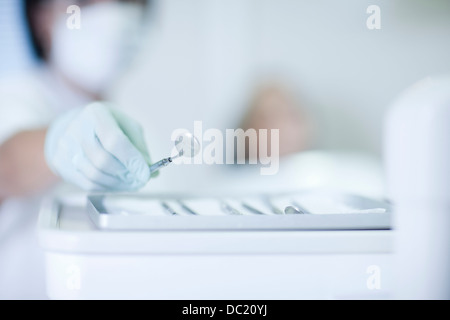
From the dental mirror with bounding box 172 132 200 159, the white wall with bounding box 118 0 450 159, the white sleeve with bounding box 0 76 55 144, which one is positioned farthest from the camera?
the white wall with bounding box 118 0 450 159

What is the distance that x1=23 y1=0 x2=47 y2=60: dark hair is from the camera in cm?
135

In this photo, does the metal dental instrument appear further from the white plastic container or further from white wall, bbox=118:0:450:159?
white wall, bbox=118:0:450:159

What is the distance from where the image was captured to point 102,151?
19.5 inches

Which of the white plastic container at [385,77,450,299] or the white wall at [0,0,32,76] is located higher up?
the white wall at [0,0,32,76]

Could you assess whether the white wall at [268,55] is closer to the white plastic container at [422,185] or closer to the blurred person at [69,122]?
the blurred person at [69,122]

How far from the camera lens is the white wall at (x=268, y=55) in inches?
63.3

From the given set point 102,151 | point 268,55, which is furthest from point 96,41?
point 102,151

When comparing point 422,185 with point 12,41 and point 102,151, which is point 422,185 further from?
point 12,41

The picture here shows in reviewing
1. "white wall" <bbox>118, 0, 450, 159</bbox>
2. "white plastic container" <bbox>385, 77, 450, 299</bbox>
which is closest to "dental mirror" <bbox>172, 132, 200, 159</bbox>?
"white plastic container" <bbox>385, 77, 450, 299</bbox>

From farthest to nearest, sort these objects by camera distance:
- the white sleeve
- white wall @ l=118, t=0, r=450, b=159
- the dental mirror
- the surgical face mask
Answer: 1. white wall @ l=118, t=0, r=450, b=159
2. the surgical face mask
3. the white sleeve
4. the dental mirror

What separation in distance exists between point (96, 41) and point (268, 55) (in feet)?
1.92

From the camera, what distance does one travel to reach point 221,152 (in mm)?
1668

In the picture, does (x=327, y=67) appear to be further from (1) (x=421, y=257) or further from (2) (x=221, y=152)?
(1) (x=421, y=257)
